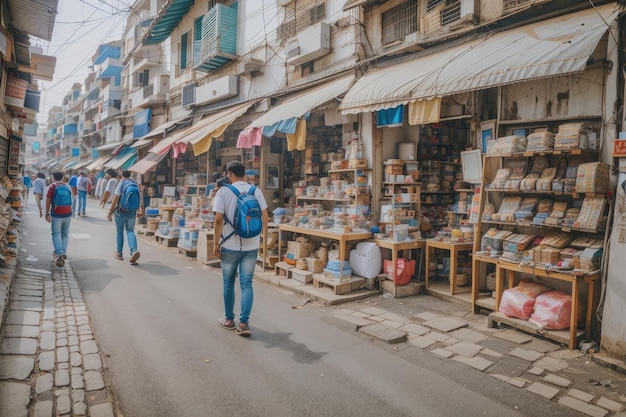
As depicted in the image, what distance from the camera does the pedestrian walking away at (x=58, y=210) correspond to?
8.50 meters

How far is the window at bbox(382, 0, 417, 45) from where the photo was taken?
8570mm

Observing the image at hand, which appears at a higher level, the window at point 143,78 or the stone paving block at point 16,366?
the window at point 143,78

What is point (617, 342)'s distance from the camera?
460cm

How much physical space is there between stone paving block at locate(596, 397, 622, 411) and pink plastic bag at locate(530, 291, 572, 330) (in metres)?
1.42

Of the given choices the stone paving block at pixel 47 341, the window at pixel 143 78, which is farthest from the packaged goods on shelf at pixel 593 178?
the window at pixel 143 78

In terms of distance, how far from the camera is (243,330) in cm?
521

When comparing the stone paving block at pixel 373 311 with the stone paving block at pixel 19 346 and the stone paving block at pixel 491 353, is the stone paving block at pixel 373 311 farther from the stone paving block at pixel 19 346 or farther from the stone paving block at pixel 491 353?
the stone paving block at pixel 19 346

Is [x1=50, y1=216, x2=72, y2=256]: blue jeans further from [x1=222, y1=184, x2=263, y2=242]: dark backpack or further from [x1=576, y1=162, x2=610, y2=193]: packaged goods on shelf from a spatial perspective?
[x1=576, y1=162, x2=610, y2=193]: packaged goods on shelf

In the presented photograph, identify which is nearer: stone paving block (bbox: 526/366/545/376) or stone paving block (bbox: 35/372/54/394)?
stone paving block (bbox: 35/372/54/394)

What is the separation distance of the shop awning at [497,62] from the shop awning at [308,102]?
821mm

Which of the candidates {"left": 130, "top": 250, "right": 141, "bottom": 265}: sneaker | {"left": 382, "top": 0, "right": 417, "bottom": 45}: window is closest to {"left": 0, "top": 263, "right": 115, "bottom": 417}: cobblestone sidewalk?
{"left": 130, "top": 250, "right": 141, "bottom": 265}: sneaker

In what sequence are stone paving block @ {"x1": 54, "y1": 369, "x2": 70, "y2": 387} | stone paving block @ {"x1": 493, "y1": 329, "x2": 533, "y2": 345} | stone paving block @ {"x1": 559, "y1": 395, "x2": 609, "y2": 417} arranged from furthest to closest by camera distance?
stone paving block @ {"x1": 493, "y1": 329, "x2": 533, "y2": 345} → stone paving block @ {"x1": 54, "y1": 369, "x2": 70, "y2": 387} → stone paving block @ {"x1": 559, "y1": 395, "x2": 609, "y2": 417}

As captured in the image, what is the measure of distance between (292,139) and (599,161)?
19.1ft

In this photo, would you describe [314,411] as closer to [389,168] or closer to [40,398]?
[40,398]
